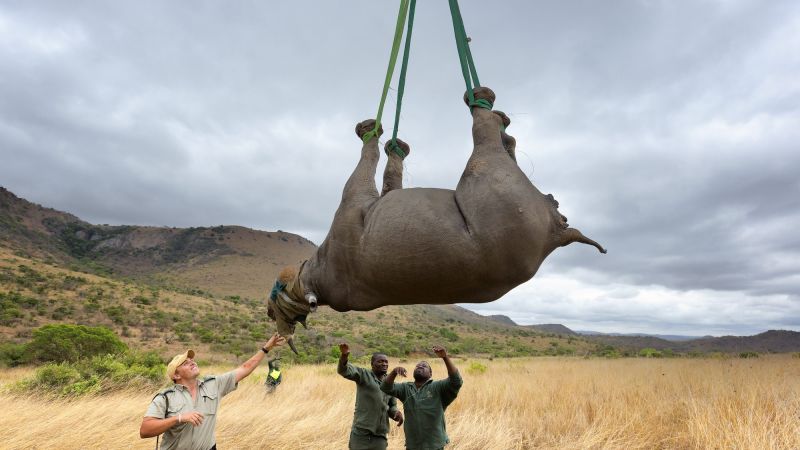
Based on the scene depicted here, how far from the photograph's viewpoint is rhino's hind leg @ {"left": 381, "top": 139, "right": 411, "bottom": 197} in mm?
3570

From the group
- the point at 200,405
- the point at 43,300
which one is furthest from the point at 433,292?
the point at 43,300

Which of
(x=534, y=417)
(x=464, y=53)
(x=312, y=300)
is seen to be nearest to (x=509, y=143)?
(x=464, y=53)

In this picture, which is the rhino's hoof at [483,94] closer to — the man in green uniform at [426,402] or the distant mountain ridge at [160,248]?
the man in green uniform at [426,402]

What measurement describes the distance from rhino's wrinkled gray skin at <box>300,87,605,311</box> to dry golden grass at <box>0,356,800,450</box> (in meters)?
6.16

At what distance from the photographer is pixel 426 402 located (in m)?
5.76

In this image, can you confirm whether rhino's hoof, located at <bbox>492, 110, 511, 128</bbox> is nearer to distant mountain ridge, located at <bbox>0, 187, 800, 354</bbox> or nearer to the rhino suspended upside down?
the rhino suspended upside down

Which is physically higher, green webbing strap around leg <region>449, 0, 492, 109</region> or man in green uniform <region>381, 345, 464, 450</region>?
green webbing strap around leg <region>449, 0, 492, 109</region>

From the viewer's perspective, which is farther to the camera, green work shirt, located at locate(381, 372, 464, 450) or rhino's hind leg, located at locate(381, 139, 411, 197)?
green work shirt, located at locate(381, 372, 464, 450)

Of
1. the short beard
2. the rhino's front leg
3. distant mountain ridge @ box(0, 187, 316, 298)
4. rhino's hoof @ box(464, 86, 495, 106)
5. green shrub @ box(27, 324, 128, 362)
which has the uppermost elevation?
distant mountain ridge @ box(0, 187, 316, 298)

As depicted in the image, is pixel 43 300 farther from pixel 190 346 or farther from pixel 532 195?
pixel 532 195

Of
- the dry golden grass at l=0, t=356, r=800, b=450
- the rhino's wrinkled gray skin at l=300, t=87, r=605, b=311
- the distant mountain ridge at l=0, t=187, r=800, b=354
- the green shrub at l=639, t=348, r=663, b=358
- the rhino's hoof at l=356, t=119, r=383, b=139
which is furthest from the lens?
the distant mountain ridge at l=0, t=187, r=800, b=354

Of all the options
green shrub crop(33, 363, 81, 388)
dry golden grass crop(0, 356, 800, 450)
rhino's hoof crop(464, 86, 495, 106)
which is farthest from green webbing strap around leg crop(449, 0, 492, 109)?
green shrub crop(33, 363, 81, 388)

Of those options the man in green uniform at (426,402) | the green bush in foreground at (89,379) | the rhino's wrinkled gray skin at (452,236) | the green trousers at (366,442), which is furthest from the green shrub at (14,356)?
the rhino's wrinkled gray skin at (452,236)

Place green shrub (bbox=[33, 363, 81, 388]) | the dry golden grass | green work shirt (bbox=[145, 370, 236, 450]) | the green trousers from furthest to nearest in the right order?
1. green shrub (bbox=[33, 363, 81, 388])
2. the dry golden grass
3. the green trousers
4. green work shirt (bbox=[145, 370, 236, 450])
